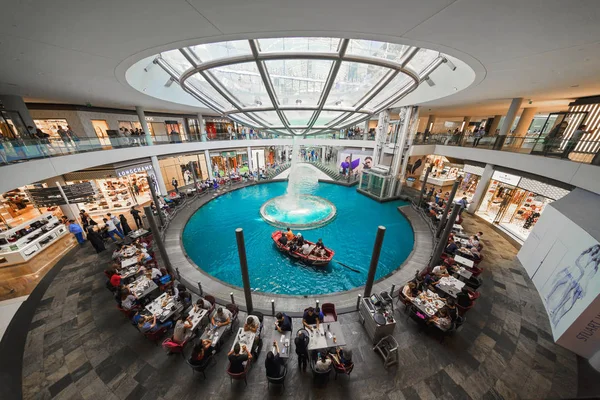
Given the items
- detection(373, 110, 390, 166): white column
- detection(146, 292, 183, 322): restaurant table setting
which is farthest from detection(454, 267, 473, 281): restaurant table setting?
detection(373, 110, 390, 166): white column

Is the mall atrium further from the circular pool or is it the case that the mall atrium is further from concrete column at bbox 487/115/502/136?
concrete column at bbox 487/115/502/136

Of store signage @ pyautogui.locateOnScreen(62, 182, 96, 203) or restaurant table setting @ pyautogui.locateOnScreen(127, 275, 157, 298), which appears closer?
restaurant table setting @ pyautogui.locateOnScreen(127, 275, 157, 298)

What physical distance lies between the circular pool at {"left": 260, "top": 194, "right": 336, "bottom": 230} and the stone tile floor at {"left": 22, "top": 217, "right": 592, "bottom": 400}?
7602 millimetres

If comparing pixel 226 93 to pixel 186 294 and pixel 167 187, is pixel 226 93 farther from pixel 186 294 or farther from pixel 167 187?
pixel 167 187

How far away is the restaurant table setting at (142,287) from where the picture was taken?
6.82 meters

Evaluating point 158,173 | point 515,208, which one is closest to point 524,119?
point 515,208

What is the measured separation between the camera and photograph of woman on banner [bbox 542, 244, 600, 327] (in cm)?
565

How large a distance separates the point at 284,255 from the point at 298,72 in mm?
8568

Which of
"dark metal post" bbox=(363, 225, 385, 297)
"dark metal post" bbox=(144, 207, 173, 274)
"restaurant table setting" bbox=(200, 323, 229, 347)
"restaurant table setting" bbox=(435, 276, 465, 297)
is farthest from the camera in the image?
"dark metal post" bbox=(144, 207, 173, 274)

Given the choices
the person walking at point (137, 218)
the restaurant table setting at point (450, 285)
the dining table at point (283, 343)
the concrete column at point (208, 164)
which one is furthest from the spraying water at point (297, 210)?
the concrete column at point (208, 164)

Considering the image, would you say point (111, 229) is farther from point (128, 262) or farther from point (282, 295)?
point (282, 295)

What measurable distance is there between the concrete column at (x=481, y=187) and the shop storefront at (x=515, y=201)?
25 centimetres

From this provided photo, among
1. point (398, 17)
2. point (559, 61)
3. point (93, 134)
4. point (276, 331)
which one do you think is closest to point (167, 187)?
point (93, 134)

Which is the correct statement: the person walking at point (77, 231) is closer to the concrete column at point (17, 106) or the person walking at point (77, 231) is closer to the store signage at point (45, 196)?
the store signage at point (45, 196)
